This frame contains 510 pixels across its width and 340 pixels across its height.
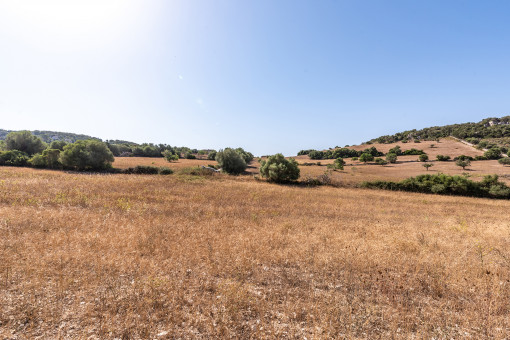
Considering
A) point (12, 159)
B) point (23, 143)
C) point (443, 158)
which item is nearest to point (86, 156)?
point (12, 159)

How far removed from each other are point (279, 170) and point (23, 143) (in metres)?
79.5

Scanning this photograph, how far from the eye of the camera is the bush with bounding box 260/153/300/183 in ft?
125

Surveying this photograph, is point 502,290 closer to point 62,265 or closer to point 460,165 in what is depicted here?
point 62,265

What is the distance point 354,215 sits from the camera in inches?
650

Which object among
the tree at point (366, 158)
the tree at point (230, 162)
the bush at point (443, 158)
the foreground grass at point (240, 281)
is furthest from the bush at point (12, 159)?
the bush at point (443, 158)

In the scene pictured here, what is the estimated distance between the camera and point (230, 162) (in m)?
48.0

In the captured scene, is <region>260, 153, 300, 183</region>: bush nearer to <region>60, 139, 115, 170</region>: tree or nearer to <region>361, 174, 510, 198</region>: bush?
<region>361, 174, 510, 198</region>: bush

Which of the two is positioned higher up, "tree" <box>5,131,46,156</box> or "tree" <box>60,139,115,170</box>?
"tree" <box>5,131,46,156</box>

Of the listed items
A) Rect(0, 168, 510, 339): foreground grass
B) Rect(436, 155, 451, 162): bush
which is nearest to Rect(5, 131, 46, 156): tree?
Rect(0, 168, 510, 339): foreground grass

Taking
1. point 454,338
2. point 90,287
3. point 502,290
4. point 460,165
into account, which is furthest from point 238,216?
point 460,165

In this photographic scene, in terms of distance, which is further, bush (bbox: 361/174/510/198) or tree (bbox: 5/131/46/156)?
tree (bbox: 5/131/46/156)

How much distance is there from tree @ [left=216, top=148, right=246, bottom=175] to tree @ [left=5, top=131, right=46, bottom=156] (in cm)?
5915

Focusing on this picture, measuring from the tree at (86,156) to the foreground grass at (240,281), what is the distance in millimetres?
36442

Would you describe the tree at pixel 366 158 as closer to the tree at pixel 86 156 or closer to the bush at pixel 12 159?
the tree at pixel 86 156
